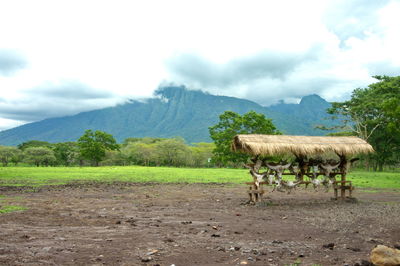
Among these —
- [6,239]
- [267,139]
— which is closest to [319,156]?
[267,139]

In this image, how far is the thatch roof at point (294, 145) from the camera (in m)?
15.7

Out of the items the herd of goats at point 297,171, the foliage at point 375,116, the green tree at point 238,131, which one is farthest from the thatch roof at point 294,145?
the green tree at point 238,131

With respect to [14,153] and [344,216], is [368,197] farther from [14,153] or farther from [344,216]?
[14,153]

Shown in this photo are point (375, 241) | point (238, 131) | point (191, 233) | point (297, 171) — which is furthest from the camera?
point (238, 131)

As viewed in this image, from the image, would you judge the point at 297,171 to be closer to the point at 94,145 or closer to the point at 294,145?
the point at 294,145

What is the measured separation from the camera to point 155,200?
17438 mm

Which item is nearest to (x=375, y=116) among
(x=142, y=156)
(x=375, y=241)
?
(x=375, y=241)

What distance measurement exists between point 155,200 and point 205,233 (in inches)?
319

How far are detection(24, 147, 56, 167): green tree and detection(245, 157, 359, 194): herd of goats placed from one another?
257 feet

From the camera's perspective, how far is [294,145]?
53.3 feet

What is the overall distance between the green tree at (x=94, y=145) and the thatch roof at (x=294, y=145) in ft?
231

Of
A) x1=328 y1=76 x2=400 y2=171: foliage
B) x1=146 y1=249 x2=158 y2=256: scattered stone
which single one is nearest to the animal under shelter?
x1=146 y1=249 x2=158 y2=256: scattered stone

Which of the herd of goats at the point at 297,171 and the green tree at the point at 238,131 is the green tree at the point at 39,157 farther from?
the herd of goats at the point at 297,171

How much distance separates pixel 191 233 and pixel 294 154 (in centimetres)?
916
